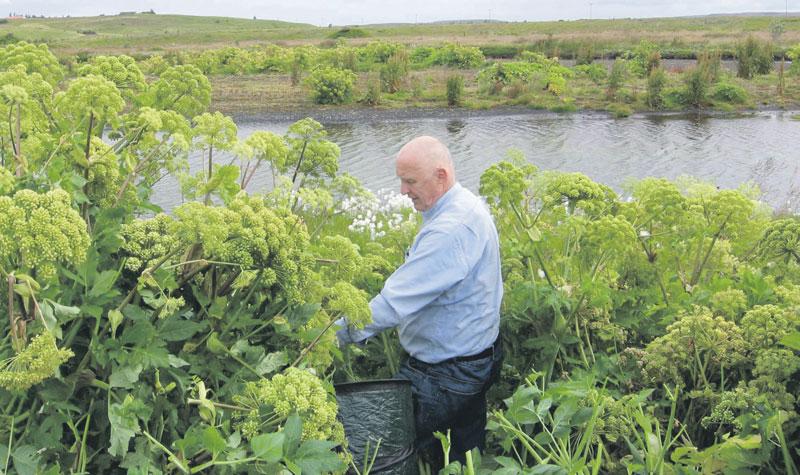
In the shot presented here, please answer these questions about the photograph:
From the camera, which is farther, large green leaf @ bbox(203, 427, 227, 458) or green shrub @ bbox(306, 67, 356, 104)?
green shrub @ bbox(306, 67, 356, 104)

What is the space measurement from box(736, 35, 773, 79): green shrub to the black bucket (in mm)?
33411

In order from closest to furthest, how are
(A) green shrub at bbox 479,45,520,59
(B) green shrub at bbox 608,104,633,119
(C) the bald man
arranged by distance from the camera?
(C) the bald man, (B) green shrub at bbox 608,104,633,119, (A) green shrub at bbox 479,45,520,59

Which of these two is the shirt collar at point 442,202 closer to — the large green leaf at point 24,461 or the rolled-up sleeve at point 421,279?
the rolled-up sleeve at point 421,279

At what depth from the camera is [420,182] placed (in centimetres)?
367

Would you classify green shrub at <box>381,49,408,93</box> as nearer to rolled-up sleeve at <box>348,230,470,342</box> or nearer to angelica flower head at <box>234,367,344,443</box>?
rolled-up sleeve at <box>348,230,470,342</box>

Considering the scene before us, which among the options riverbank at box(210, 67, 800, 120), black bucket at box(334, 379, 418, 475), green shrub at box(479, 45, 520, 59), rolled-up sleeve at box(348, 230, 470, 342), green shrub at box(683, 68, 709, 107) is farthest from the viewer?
green shrub at box(479, 45, 520, 59)

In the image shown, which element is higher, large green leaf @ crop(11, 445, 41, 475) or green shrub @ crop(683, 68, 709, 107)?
large green leaf @ crop(11, 445, 41, 475)

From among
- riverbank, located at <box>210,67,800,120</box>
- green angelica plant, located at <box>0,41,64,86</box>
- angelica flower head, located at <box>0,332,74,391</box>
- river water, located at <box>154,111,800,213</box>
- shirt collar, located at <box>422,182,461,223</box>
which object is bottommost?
river water, located at <box>154,111,800,213</box>

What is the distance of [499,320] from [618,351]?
2.22ft

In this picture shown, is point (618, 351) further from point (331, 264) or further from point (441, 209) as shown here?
point (331, 264)

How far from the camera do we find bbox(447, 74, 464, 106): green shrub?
27.4m

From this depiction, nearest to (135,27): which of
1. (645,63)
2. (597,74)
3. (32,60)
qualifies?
(645,63)

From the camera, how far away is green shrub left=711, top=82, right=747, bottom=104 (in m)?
27.3

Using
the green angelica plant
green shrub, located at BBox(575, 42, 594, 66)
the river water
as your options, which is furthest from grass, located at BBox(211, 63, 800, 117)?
the green angelica plant
